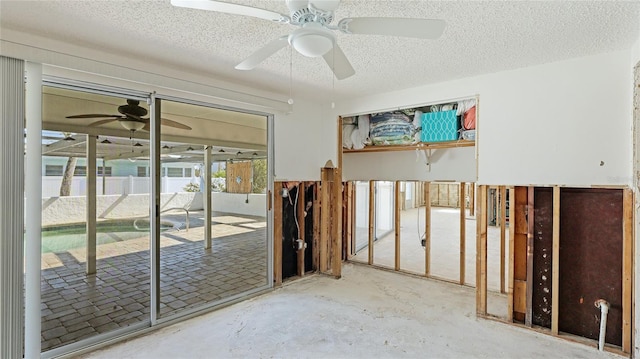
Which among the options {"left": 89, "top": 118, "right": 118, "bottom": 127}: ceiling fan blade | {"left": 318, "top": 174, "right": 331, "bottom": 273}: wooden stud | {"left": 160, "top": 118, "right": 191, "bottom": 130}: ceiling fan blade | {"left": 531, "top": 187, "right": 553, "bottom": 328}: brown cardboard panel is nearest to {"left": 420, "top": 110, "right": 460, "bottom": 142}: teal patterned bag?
{"left": 531, "top": 187, "right": 553, "bottom": 328}: brown cardboard panel

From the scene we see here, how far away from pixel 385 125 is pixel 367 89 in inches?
29.8

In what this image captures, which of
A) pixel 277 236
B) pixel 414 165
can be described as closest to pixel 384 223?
pixel 414 165

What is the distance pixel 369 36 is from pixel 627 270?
2.66 metres

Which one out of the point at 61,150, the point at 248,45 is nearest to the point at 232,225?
the point at 61,150

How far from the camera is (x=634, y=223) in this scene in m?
2.32

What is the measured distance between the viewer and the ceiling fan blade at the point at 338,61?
1.86 m

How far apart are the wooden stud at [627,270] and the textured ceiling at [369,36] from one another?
122 centimetres

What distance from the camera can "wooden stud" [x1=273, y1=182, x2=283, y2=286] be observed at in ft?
12.4

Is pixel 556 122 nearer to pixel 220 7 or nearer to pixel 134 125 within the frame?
pixel 220 7

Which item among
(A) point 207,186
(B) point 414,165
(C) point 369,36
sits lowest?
(A) point 207,186

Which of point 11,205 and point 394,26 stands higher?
point 394,26

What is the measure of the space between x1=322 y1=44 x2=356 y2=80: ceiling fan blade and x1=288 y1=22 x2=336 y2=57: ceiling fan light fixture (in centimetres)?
26

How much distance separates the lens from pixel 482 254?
10.0ft

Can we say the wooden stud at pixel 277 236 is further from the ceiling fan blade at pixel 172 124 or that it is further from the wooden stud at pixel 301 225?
the ceiling fan blade at pixel 172 124
